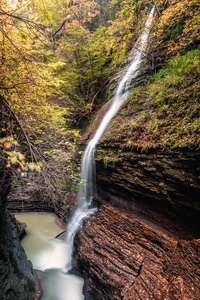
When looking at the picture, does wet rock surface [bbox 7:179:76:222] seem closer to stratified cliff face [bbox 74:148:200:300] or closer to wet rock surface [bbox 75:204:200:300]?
stratified cliff face [bbox 74:148:200:300]

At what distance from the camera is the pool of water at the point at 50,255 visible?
190 inches

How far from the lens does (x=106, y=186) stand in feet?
19.8

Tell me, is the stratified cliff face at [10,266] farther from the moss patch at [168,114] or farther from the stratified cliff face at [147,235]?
the moss patch at [168,114]

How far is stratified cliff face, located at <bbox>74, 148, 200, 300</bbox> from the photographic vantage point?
3.06 m

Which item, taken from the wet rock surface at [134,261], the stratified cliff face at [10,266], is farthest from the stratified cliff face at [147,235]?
the stratified cliff face at [10,266]

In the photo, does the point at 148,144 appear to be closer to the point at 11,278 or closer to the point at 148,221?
the point at 148,221

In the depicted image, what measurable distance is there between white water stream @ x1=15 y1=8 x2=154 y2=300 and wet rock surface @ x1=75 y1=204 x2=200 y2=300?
37.3 inches

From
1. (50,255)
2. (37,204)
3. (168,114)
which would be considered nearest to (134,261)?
(168,114)

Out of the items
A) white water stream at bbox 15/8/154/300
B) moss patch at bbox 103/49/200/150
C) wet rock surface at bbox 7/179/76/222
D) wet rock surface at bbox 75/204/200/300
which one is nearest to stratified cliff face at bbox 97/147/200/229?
moss patch at bbox 103/49/200/150

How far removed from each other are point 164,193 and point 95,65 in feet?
35.7

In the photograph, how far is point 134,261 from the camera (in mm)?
3729

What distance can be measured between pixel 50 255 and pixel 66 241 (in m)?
0.88

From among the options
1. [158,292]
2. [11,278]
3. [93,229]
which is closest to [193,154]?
[158,292]

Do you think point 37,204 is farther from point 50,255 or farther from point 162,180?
point 162,180
